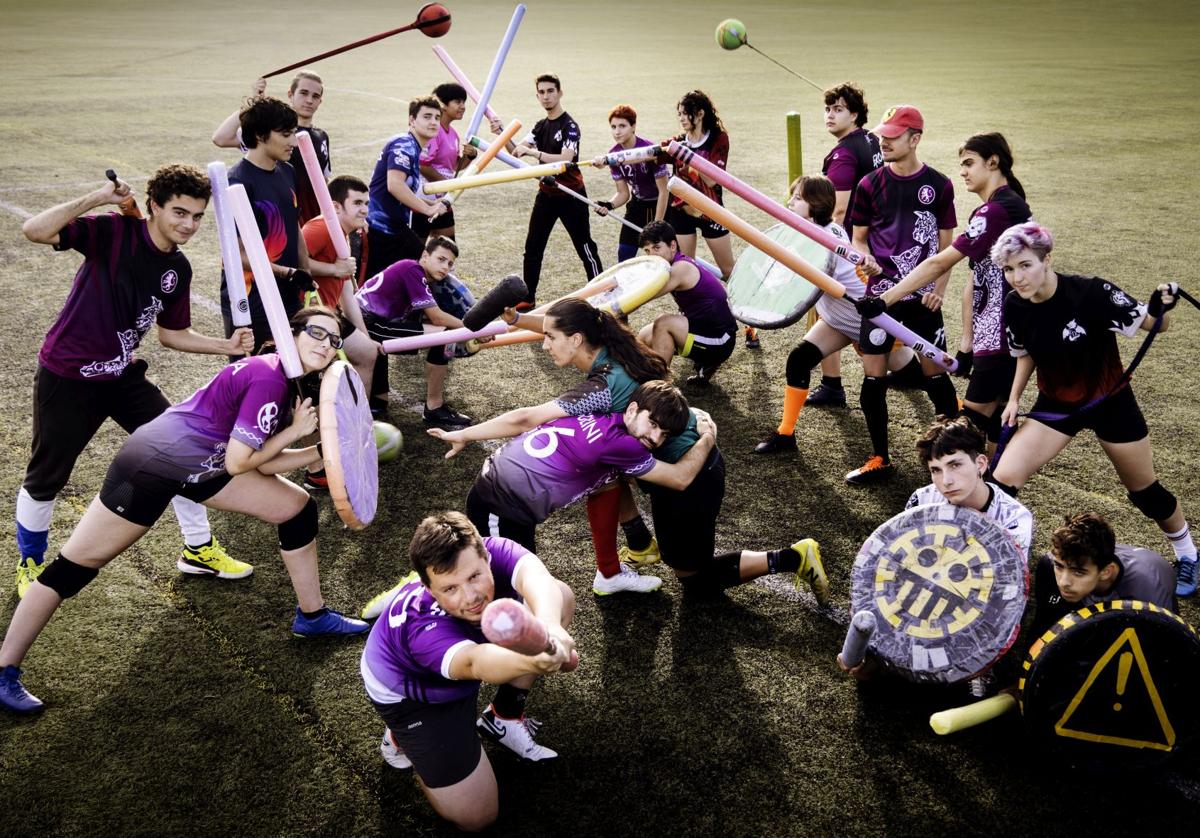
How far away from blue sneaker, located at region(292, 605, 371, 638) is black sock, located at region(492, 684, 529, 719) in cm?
102

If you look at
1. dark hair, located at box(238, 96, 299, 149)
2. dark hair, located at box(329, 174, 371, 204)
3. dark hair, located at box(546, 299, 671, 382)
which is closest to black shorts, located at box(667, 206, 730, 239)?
dark hair, located at box(329, 174, 371, 204)

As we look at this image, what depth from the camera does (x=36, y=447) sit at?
191 inches

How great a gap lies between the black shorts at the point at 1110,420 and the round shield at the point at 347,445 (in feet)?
10.7

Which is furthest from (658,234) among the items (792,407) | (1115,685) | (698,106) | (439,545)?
(1115,685)

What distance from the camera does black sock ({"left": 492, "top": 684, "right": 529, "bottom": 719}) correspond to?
4.05m

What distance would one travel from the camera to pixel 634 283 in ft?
21.0

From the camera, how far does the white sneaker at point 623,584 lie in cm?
504

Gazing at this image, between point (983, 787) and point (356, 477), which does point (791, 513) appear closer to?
point (983, 787)

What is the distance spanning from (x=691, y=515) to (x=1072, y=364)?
1975mm

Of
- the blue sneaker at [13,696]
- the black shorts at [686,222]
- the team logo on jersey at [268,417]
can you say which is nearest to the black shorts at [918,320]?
the black shorts at [686,222]

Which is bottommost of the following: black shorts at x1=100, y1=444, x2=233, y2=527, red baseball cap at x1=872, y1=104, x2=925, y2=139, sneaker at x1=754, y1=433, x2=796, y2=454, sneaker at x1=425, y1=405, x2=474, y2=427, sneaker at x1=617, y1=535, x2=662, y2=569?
sneaker at x1=425, y1=405, x2=474, y2=427

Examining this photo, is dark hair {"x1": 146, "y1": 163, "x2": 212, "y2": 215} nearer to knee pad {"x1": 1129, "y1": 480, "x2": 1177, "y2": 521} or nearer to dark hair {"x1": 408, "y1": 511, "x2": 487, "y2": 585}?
dark hair {"x1": 408, "y1": 511, "x2": 487, "y2": 585}

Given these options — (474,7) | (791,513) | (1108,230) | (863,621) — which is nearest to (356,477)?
(863,621)

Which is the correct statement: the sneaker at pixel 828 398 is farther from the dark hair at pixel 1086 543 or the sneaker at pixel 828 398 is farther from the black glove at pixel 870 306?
the dark hair at pixel 1086 543
